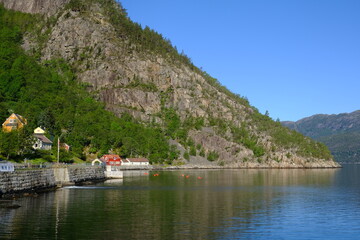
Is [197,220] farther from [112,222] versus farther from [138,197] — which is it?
[138,197]

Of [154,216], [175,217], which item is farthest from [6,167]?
[175,217]

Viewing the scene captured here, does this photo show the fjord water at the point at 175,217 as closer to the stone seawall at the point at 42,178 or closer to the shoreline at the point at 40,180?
the shoreline at the point at 40,180

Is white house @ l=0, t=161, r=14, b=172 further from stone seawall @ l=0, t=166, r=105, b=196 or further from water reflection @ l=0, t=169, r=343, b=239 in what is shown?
water reflection @ l=0, t=169, r=343, b=239

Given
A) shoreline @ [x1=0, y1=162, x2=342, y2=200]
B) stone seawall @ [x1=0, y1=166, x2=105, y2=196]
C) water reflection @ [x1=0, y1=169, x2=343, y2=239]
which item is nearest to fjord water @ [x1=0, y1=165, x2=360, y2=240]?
water reflection @ [x1=0, y1=169, x2=343, y2=239]

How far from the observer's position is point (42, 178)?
325ft

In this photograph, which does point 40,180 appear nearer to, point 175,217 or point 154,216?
point 154,216

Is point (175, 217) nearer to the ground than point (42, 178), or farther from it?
nearer to the ground

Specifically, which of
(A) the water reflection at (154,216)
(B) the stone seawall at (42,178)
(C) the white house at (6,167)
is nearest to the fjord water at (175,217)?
(A) the water reflection at (154,216)

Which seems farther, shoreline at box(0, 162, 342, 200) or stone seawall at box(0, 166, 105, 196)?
stone seawall at box(0, 166, 105, 196)

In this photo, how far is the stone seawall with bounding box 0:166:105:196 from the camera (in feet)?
270

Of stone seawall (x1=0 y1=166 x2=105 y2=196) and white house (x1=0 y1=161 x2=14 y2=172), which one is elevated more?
white house (x1=0 y1=161 x2=14 y2=172)

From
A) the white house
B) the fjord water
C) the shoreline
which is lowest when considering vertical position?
the fjord water

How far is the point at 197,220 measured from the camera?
6556 centimetres

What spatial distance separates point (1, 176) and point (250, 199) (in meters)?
50.2
